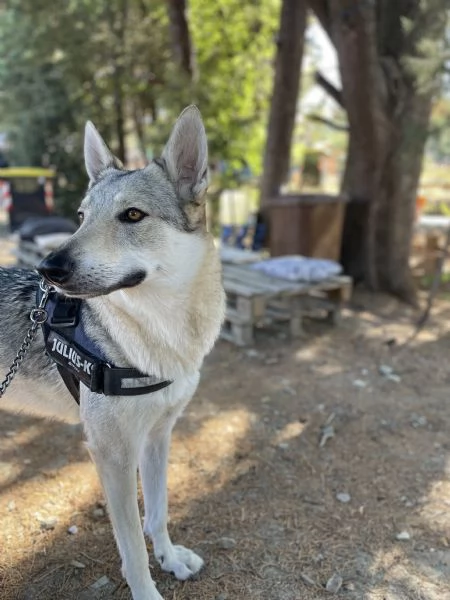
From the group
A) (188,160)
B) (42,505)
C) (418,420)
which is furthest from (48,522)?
(418,420)

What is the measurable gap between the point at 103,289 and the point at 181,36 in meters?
10.4

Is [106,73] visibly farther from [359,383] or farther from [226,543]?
[226,543]

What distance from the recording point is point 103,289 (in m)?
1.94

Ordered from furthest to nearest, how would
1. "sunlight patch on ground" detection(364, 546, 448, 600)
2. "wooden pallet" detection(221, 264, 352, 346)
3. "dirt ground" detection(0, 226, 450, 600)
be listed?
"wooden pallet" detection(221, 264, 352, 346)
"dirt ground" detection(0, 226, 450, 600)
"sunlight patch on ground" detection(364, 546, 448, 600)

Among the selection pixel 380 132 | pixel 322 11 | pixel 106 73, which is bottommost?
pixel 380 132

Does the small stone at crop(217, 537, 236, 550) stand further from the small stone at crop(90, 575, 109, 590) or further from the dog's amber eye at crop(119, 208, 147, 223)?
the dog's amber eye at crop(119, 208, 147, 223)

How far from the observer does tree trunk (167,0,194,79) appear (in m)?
10.5

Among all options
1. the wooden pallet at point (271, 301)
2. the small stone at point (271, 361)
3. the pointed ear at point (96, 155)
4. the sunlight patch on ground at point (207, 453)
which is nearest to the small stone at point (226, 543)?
the sunlight patch on ground at point (207, 453)

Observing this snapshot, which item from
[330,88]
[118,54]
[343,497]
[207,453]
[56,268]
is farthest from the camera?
[118,54]

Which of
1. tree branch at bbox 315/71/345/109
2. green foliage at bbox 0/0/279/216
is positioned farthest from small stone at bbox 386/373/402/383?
green foliage at bbox 0/0/279/216

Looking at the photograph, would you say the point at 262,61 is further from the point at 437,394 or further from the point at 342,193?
the point at 437,394

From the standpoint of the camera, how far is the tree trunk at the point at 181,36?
34.3 ft

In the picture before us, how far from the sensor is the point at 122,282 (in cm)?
199

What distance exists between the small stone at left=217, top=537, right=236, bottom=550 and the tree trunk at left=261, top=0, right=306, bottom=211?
6.11 m
